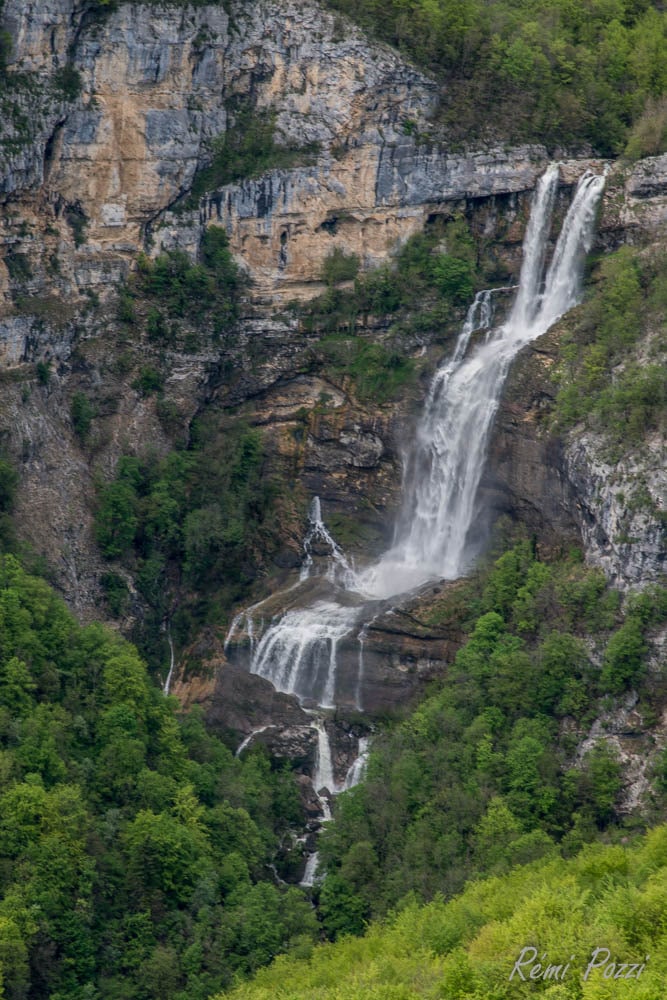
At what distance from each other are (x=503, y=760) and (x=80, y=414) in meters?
22.0

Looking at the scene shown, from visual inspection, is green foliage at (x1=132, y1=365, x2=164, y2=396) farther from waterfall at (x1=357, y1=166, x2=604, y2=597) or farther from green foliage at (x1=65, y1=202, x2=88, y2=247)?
waterfall at (x1=357, y1=166, x2=604, y2=597)

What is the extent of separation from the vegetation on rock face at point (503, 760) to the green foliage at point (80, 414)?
1706cm

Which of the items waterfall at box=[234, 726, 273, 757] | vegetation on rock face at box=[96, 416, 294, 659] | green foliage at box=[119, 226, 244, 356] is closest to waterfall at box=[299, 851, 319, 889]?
waterfall at box=[234, 726, 273, 757]

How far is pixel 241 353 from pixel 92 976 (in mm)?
27021

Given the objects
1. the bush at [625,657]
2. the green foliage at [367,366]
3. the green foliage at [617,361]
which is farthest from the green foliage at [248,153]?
the bush at [625,657]

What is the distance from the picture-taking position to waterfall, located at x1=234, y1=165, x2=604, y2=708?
198ft

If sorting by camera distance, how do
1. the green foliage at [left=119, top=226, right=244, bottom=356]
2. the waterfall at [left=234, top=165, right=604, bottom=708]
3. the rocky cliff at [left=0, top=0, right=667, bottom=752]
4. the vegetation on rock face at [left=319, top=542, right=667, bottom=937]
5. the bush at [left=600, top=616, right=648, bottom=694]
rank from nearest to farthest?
the vegetation on rock face at [left=319, top=542, right=667, bottom=937], the bush at [left=600, top=616, right=648, bottom=694], the waterfall at [left=234, top=165, right=604, bottom=708], the rocky cliff at [left=0, top=0, right=667, bottom=752], the green foliage at [left=119, top=226, right=244, bottom=356]

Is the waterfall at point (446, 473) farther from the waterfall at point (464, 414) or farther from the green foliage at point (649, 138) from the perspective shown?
the green foliage at point (649, 138)

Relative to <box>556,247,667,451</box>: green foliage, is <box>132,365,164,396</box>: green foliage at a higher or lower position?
lower

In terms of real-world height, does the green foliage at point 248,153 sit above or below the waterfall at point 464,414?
above

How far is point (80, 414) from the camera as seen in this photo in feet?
207

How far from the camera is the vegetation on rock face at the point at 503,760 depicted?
49281 mm

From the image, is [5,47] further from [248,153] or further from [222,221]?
[222,221]

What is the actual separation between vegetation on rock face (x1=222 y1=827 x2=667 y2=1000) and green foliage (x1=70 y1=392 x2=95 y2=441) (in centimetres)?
2393
